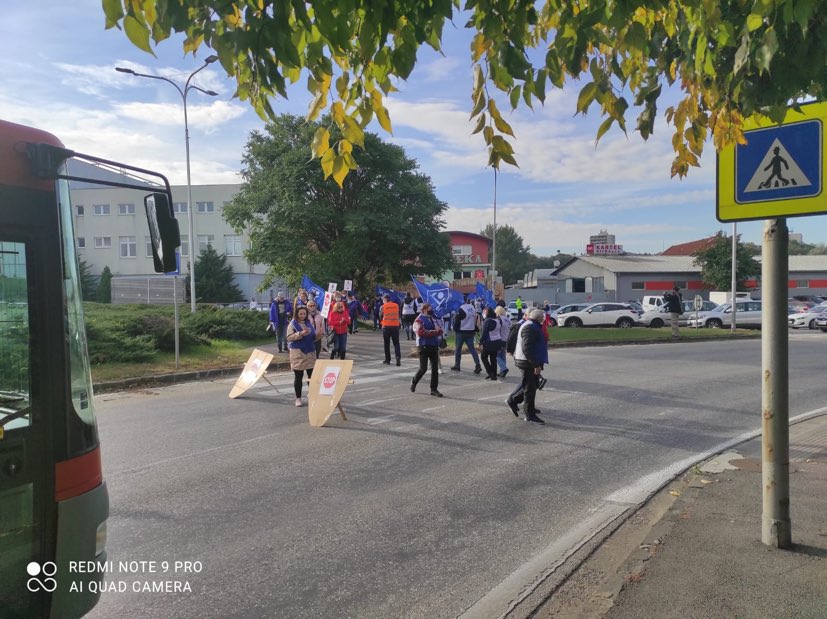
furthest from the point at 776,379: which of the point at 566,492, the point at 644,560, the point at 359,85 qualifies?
the point at 359,85

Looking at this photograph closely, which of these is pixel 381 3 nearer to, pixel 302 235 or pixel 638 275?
pixel 302 235

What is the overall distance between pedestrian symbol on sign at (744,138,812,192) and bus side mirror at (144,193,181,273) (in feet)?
12.1

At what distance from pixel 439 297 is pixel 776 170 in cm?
1741

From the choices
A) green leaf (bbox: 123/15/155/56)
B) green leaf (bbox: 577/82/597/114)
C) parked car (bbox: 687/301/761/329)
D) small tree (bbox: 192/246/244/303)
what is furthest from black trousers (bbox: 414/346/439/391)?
small tree (bbox: 192/246/244/303)

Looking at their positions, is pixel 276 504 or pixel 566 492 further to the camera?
pixel 566 492

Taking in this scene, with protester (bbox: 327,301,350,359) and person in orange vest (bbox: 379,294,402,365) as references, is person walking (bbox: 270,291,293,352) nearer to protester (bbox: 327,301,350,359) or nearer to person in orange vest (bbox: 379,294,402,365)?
protester (bbox: 327,301,350,359)

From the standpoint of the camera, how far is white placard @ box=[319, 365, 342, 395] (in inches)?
356

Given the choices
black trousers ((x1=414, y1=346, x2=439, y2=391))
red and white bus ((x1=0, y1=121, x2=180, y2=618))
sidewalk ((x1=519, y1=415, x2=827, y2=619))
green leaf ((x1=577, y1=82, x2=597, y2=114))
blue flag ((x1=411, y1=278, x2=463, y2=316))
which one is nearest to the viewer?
red and white bus ((x1=0, y1=121, x2=180, y2=618))

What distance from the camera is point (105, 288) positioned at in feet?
169

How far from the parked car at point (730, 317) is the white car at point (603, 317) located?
3.45 metres

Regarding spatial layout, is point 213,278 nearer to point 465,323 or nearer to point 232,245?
point 232,245

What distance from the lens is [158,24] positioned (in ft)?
8.87

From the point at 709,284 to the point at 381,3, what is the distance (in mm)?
61203

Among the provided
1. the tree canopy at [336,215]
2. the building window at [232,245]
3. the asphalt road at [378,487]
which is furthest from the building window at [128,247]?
the asphalt road at [378,487]
